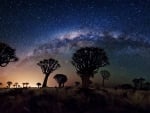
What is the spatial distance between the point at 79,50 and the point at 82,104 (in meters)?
33.7

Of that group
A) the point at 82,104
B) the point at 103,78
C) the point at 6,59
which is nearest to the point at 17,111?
the point at 82,104

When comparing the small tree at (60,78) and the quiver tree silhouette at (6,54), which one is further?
the small tree at (60,78)

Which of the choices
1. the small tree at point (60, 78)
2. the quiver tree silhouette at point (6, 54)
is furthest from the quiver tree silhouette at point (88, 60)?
the small tree at point (60, 78)

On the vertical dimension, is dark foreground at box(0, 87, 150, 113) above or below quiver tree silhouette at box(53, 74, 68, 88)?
below

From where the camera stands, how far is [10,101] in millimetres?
A: 25344

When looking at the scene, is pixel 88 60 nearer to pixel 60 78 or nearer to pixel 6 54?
pixel 6 54

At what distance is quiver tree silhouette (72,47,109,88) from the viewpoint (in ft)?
184

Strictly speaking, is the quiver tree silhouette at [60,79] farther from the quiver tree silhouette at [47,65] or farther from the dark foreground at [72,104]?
the dark foreground at [72,104]

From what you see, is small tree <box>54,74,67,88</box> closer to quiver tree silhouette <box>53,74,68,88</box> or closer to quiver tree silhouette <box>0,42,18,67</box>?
quiver tree silhouette <box>53,74,68,88</box>

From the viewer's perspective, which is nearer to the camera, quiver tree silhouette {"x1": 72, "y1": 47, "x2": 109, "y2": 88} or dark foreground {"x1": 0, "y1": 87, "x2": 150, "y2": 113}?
dark foreground {"x1": 0, "y1": 87, "x2": 150, "y2": 113}

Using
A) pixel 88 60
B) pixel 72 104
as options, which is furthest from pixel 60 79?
pixel 72 104

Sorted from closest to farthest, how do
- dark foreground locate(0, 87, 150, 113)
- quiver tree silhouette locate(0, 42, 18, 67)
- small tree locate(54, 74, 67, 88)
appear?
dark foreground locate(0, 87, 150, 113), quiver tree silhouette locate(0, 42, 18, 67), small tree locate(54, 74, 67, 88)

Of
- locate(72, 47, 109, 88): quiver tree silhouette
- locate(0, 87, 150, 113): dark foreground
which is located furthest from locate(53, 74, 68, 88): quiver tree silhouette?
locate(0, 87, 150, 113): dark foreground

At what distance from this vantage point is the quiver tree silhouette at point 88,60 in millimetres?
56219
